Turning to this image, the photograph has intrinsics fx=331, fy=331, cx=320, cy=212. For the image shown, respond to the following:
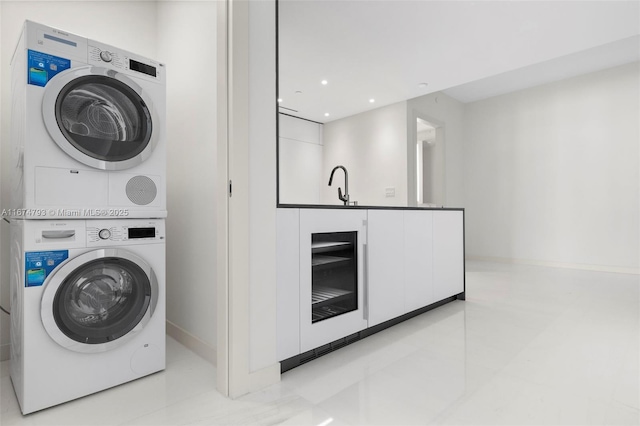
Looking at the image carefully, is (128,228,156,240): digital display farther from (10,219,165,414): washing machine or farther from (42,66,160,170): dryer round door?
(42,66,160,170): dryer round door

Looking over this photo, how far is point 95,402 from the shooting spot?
1510 mm

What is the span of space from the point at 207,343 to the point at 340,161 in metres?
4.39

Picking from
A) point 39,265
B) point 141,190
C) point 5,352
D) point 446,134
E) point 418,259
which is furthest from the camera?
point 446,134

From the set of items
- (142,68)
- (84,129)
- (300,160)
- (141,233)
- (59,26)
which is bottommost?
(141,233)

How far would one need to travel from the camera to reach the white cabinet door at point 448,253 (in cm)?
289

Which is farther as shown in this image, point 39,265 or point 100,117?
point 100,117

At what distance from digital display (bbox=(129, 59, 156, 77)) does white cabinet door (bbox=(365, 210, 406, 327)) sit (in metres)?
1.52

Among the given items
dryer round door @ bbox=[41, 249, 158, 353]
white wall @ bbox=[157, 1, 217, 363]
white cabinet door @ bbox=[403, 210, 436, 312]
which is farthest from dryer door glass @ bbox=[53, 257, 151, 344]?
white cabinet door @ bbox=[403, 210, 436, 312]

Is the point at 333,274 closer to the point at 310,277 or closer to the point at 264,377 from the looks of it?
the point at 310,277

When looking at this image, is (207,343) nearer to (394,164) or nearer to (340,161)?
(394,164)

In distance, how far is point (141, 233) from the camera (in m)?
1.72

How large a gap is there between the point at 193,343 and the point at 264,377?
27.8 inches

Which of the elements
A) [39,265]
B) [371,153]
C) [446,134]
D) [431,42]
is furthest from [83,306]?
[446,134]

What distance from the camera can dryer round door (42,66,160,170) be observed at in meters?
1.51
